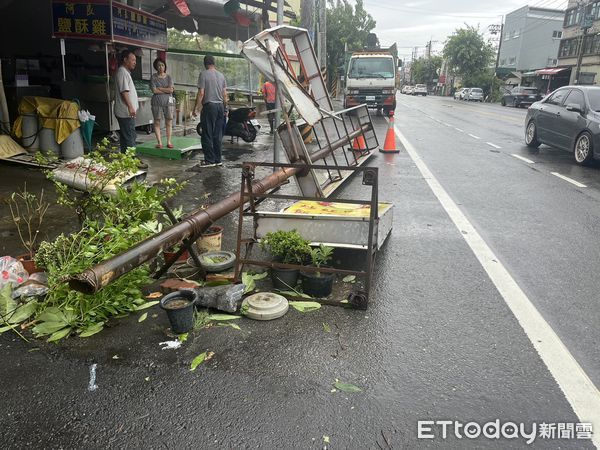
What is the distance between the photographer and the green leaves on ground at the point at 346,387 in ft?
9.34

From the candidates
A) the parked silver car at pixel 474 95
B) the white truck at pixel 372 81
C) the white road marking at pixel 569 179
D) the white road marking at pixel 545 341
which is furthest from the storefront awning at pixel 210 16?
the parked silver car at pixel 474 95

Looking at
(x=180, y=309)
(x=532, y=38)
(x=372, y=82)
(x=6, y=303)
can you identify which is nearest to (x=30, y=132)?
(x=6, y=303)

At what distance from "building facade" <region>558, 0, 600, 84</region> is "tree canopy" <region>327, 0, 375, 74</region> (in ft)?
68.3

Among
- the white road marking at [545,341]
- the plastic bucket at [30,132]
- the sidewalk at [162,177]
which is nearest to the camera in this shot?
the white road marking at [545,341]

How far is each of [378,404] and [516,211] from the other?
205 inches

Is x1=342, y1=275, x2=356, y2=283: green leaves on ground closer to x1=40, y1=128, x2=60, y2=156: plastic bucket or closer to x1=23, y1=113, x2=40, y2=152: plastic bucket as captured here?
x1=40, y1=128, x2=60, y2=156: plastic bucket

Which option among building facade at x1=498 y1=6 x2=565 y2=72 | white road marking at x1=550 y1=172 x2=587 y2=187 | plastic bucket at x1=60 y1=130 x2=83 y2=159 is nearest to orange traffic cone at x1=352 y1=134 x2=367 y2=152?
white road marking at x1=550 y1=172 x2=587 y2=187

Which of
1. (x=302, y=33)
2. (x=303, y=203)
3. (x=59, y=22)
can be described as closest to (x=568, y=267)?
(x=303, y=203)

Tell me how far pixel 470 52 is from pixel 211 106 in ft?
224

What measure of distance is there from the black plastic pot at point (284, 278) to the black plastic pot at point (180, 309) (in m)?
0.80

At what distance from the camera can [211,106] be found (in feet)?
30.7

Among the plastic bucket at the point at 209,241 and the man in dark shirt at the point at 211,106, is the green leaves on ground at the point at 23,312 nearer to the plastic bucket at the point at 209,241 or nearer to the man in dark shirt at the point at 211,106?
the plastic bucket at the point at 209,241

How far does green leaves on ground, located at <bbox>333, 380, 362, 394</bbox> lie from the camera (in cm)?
285

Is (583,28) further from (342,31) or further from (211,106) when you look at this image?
(211,106)
